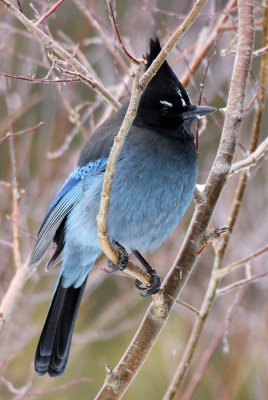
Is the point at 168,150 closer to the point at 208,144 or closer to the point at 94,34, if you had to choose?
the point at 208,144

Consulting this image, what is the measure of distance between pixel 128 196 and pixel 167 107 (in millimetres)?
627

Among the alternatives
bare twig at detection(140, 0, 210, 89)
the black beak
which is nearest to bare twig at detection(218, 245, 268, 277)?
the black beak

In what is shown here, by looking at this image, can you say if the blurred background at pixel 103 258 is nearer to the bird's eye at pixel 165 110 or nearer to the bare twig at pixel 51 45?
the bird's eye at pixel 165 110

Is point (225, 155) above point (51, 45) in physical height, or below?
above

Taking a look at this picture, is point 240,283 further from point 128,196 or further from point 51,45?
point 51,45

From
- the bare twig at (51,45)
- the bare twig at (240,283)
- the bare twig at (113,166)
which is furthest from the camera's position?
the bare twig at (240,283)

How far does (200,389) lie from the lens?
6.16 metres

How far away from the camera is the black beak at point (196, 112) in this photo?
11.6 ft

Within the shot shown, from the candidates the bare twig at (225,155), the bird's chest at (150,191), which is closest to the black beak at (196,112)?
the bare twig at (225,155)

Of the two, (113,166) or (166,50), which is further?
(113,166)

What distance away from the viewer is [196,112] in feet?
11.8

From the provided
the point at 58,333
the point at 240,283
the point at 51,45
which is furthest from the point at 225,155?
the point at 58,333

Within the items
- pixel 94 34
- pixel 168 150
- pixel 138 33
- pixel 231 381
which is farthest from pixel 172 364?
pixel 94 34

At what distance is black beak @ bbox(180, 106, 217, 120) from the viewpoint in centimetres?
354
